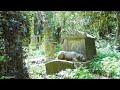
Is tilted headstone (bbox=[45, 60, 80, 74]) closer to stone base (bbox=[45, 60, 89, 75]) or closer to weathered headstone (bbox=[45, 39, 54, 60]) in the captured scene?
stone base (bbox=[45, 60, 89, 75])

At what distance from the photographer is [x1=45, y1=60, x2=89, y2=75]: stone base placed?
14.6 feet

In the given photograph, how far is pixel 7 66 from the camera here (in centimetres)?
436

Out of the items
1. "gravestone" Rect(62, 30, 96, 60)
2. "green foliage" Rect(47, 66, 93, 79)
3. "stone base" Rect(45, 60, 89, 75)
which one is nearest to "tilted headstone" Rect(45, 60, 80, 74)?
"stone base" Rect(45, 60, 89, 75)

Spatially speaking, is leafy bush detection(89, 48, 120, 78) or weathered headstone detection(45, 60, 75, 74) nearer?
leafy bush detection(89, 48, 120, 78)

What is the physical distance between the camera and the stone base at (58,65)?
4.46 meters

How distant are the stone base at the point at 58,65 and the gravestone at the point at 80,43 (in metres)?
0.23

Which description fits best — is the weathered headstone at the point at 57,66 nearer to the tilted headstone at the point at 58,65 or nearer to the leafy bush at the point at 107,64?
the tilted headstone at the point at 58,65

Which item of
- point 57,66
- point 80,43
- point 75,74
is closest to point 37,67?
point 57,66

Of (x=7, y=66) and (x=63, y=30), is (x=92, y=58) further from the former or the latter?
(x=7, y=66)

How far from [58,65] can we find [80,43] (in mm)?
634

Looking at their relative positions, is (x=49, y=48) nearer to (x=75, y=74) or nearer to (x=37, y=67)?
(x=37, y=67)

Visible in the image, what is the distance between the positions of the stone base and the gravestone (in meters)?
0.23
